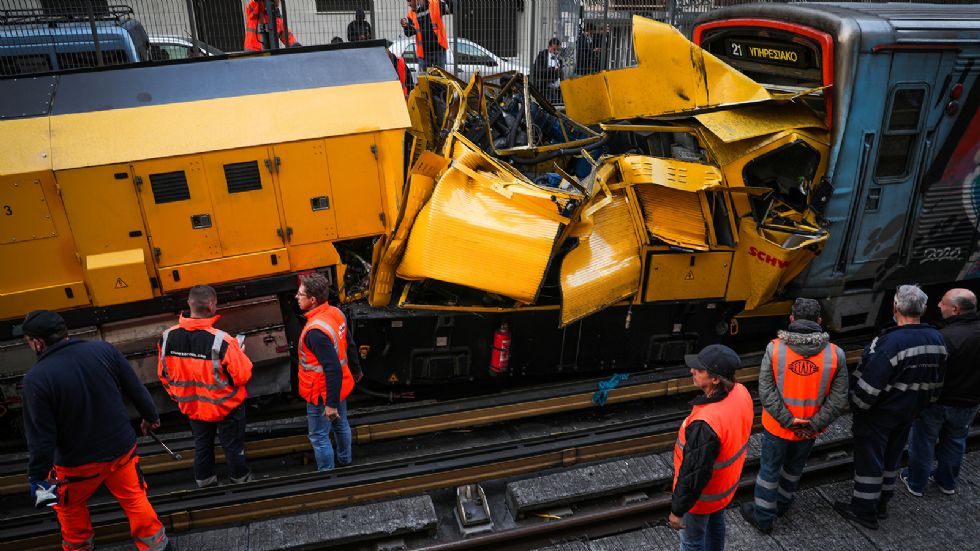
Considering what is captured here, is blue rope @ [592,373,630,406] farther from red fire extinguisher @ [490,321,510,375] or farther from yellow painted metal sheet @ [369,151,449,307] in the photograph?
yellow painted metal sheet @ [369,151,449,307]

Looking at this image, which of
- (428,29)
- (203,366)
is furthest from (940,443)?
(428,29)

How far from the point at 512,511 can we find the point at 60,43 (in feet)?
25.0

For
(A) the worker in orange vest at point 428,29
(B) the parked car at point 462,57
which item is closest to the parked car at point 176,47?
(B) the parked car at point 462,57

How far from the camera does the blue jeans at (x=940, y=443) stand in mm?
4645

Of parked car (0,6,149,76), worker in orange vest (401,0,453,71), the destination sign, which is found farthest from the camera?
worker in orange vest (401,0,453,71)

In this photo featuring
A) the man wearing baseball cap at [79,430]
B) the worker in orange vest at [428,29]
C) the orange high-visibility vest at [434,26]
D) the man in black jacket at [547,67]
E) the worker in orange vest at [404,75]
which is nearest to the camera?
the man wearing baseball cap at [79,430]

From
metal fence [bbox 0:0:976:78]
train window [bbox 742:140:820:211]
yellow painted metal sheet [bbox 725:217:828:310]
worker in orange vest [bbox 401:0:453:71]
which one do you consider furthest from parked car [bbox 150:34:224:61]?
yellow painted metal sheet [bbox 725:217:828:310]

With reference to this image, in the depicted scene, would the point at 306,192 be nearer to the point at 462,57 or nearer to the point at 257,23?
the point at 257,23

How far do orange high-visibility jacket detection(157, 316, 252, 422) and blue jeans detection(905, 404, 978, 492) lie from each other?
463 centimetres

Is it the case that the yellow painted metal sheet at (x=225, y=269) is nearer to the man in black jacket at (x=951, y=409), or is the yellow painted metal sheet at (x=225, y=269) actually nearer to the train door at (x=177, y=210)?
the train door at (x=177, y=210)

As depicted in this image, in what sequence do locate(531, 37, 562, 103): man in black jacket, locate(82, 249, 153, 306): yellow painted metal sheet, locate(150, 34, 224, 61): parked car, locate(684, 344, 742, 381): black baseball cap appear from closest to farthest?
locate(684, 344, 742, 381): black baseball cap < locate(82, 249, 153, 306): yellow painted metal sheet < locate(150, 34, 224, 61): parked car < locate(531, 37, 562, 103): man in black jacket

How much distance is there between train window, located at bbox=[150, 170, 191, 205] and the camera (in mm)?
4938

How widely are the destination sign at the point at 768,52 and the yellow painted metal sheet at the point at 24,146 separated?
5.90 m

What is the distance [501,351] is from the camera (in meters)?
5.62
